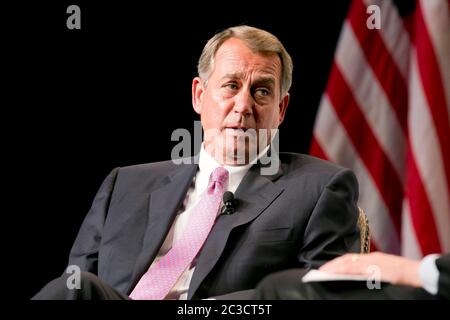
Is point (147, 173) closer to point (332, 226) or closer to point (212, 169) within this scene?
point (212, 169)

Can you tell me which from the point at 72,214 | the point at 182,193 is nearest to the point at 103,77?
the point at 72,214

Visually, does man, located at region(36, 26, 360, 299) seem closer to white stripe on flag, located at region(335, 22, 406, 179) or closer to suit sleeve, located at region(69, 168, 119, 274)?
suit sleeve, located at region(69, 168, 119, 274)

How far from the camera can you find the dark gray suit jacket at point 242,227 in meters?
2.65

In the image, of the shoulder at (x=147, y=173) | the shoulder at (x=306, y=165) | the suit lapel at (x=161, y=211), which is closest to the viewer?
the suit lapel at (x=161, y=211)

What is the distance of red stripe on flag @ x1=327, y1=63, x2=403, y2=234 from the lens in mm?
3818

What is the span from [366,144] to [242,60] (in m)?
1.13

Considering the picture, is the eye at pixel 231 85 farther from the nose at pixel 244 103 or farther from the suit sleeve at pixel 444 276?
the suit sleeve at pixel 444 276

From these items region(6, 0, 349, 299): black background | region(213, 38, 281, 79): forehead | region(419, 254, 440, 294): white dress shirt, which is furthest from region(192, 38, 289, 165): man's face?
region(419, 254, 440, 294): white dress shirt

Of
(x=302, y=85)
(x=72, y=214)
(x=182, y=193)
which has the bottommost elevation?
(x=72, y=214)

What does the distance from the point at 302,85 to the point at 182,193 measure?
4.12 feet

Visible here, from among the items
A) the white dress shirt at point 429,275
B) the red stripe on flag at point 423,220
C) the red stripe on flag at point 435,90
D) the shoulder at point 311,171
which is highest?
the red stripe on flag at point 435,90

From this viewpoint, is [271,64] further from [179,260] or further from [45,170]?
[45,170]

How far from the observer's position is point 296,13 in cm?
387

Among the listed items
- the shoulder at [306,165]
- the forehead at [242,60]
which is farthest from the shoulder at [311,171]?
the forehead at [242,60]
